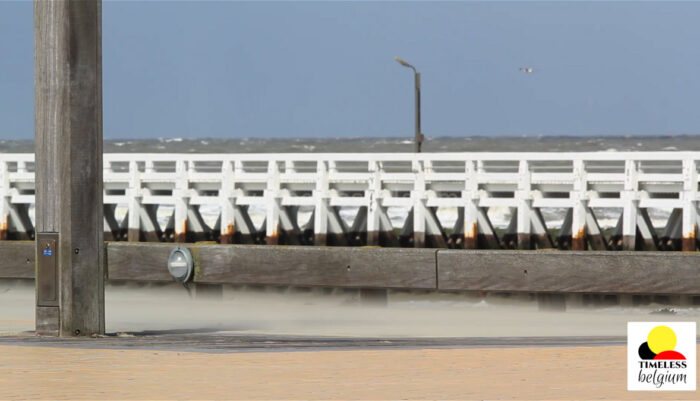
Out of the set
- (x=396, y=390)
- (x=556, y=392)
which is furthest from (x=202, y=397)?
(x=556, y=392)

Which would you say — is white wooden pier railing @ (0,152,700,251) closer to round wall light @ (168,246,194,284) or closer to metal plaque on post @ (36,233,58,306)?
round wall light @ (168,246,194,284)

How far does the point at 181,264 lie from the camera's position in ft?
63.5

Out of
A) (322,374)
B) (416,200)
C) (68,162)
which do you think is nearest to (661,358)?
(322,374)

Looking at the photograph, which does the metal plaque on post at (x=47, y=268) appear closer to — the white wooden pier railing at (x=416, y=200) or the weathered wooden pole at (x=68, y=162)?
the weathered wooden pole at (x=68, y=162)

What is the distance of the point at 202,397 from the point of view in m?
8.43

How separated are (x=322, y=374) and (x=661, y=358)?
7.65ft

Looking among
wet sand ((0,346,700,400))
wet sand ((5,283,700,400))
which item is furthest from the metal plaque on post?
wet sand ((0,346,700,400))

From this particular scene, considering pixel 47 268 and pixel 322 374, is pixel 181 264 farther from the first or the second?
pixel 322 374

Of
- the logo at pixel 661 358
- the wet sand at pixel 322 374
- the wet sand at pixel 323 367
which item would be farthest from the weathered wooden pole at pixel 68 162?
the logo at pixel 661 358

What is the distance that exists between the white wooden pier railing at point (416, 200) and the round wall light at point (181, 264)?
1.12 m

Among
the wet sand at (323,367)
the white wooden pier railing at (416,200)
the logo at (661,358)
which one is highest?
the white wooden pier railing at (416,200)

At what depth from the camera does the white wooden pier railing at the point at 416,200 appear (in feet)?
60.3

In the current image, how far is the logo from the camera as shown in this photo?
28.8 ft

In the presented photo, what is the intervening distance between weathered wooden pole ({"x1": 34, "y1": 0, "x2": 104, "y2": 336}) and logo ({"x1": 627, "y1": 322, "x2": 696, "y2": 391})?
5.11 meters
